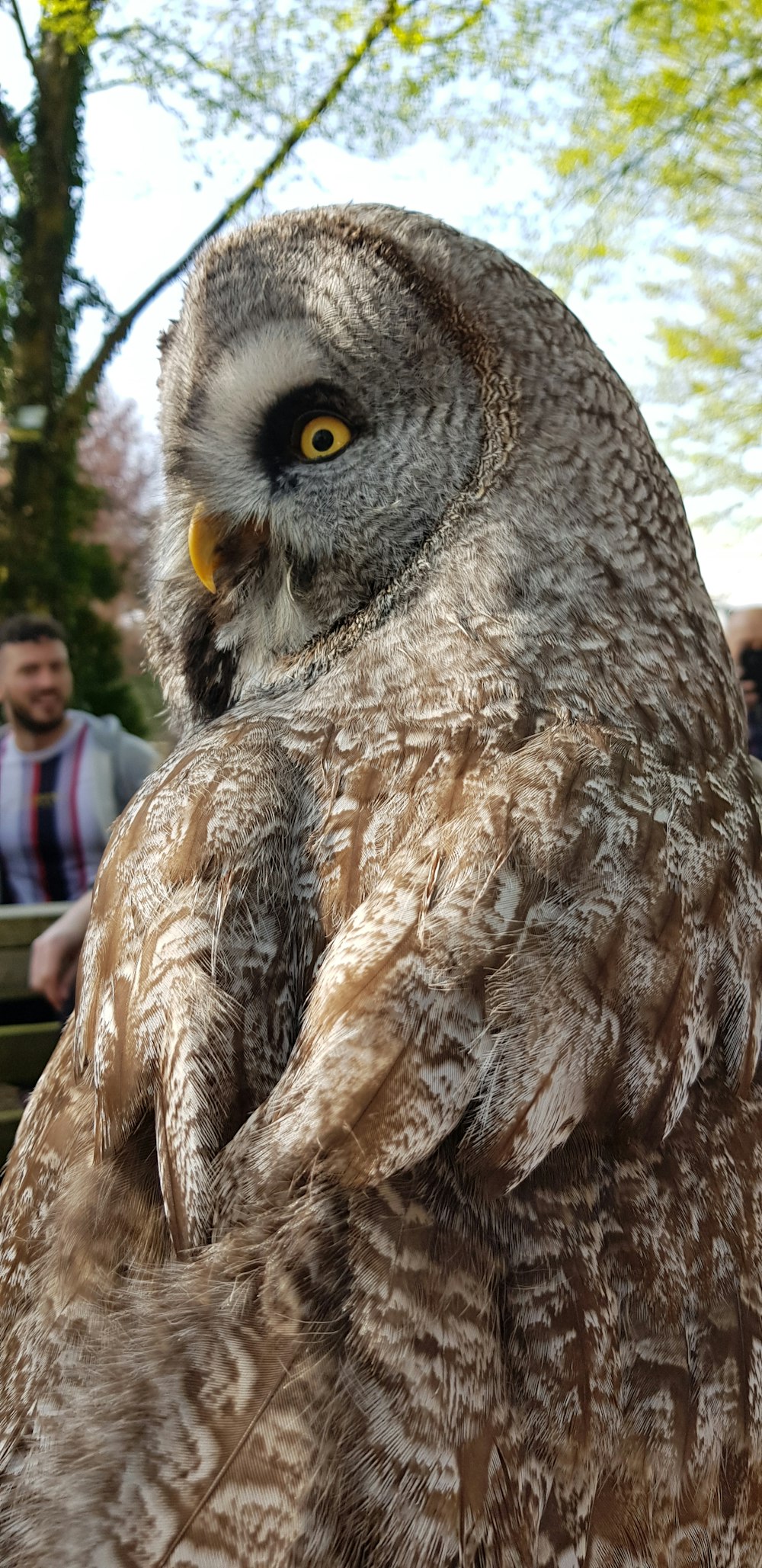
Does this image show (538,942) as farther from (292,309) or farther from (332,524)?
(292,309)

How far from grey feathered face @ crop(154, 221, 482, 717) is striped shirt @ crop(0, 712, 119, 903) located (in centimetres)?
129

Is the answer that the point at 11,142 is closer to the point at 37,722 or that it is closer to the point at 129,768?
the point at 37,722

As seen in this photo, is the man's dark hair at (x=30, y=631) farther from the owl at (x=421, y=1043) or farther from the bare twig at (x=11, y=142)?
the bare twig at (x=11, y=142)

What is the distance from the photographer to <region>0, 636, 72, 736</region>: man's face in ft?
7.76

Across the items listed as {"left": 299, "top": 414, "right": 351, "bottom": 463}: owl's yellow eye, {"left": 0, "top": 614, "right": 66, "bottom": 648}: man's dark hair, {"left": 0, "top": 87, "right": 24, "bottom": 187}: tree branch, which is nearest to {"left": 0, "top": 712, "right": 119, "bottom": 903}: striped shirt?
{"left": 0, "top": 614, "right": 66, "bottom": 648}: man's dark hair

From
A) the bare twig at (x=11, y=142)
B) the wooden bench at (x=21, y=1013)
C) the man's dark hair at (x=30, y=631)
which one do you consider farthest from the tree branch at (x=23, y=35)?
the wooden bench at (x=21, y=1013)

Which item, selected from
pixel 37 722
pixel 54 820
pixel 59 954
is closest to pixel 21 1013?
pixel 59 954

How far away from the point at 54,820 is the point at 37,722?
241mm

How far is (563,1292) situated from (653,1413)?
3.9 inches

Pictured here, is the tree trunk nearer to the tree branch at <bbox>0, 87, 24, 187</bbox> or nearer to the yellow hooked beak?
the tree branch at <bbox>0, 87, 24, 187</bbox>

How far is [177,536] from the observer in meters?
1.12

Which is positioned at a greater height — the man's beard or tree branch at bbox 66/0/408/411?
tree branch at bbox 66/0/408/411

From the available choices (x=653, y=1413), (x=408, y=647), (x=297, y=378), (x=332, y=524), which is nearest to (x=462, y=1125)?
(x=653, y=1413)

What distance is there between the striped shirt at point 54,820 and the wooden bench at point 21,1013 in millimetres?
393
